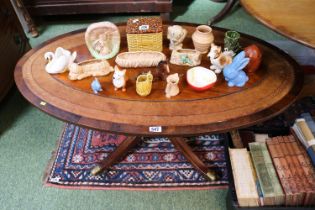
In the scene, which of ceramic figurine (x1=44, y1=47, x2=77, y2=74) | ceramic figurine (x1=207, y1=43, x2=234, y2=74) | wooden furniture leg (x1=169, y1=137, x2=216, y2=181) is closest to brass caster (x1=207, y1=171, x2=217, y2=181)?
wooden furniture leg (x1=169, y1=137, x2=216, y2=181)

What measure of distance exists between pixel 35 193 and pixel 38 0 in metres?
1.79

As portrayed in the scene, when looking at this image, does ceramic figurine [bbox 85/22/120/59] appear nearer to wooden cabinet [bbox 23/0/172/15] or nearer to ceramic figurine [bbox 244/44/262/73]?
ceramic figurine [bbox 244/44/262/73]

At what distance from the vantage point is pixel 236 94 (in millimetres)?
1140

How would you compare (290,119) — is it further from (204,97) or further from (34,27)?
(34,27)

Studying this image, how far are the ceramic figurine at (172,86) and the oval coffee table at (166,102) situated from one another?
0.08 feet

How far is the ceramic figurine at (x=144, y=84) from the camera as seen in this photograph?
111 cm

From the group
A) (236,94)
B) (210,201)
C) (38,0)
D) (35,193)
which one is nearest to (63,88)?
(35,193)

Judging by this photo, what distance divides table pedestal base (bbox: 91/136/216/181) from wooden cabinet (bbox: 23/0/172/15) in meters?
1.41

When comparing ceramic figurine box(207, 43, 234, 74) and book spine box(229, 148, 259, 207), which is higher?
ceramic figurine box(207, 43, 234, 74)

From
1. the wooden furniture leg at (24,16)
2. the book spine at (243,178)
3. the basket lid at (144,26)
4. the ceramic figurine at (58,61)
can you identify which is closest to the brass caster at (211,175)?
the book spine at (243,178)

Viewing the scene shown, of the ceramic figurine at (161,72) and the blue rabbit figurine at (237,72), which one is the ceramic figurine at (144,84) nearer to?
the ceramic figurine at (161,72)

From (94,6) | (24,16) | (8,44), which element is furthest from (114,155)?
(24,16)

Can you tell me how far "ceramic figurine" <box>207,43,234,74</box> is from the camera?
121 centimetres

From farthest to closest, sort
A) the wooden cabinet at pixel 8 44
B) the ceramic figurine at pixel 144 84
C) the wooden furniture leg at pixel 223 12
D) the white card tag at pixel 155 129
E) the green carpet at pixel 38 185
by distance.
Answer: the wooden furniture leg at pixel 223 12 → the wooden cabinet at pixel 8 44 → the green carpet at pixel 38 185 → the ceramic figurine at pixel 144 84 → the white card tag at pixel 155 129
